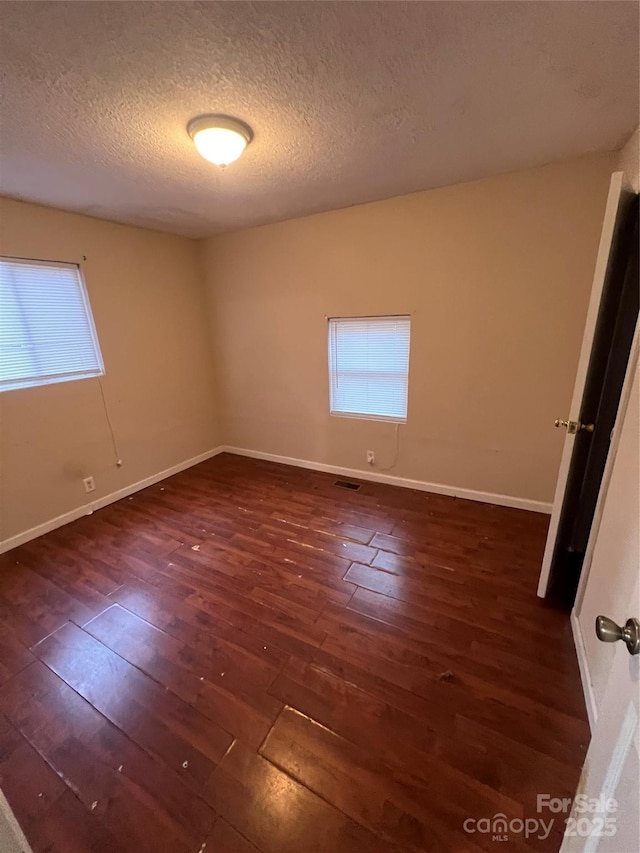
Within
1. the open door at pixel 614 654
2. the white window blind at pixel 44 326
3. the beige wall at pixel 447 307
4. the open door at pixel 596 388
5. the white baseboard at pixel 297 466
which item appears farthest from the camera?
the white baseboard at pixel 297 466

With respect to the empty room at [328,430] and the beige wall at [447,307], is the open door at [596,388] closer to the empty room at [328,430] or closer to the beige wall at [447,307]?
the empty room at [328,430]

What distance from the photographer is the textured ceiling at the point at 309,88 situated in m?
1.04

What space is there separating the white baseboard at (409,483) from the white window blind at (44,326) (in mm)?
1946

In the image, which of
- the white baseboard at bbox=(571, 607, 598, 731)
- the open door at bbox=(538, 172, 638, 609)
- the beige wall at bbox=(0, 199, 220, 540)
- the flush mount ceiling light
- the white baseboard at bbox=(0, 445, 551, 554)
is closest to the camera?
the white baseboard at bbox=(571, 607, 598, 731)

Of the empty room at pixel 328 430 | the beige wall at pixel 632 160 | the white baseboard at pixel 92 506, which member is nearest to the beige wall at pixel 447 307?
the empty room at pixel 328 430

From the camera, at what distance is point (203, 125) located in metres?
1.51

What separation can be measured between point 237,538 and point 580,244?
10.1 ft

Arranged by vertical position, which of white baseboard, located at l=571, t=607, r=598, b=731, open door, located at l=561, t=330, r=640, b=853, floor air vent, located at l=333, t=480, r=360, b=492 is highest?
open door, located at l=561, t=330, r=640, b=853

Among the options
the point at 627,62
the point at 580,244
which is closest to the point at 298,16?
the point at 627,62

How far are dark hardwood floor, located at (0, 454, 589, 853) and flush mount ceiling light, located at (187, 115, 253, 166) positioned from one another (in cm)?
234

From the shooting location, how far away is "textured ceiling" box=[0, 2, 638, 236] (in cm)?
104

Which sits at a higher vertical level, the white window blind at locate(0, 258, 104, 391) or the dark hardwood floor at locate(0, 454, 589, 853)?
the white window blind at locate(0, 258, 104, 391)

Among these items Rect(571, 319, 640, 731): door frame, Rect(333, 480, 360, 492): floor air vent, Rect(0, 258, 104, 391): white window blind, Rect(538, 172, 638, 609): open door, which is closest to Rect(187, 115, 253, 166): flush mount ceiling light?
Rect(538, 172, 638, 609): open door

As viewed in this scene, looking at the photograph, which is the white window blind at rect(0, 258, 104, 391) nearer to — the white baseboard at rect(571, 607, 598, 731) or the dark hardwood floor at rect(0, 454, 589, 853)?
the dark hardwood floor at rect(0, 454, 589, 853)
